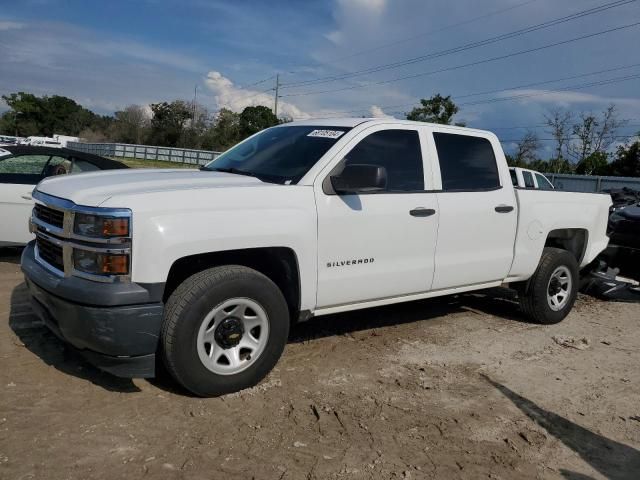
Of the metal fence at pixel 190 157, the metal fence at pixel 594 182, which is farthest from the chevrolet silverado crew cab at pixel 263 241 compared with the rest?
the metal fence at pixel 190 157

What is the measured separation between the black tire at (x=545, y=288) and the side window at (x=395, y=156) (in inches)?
76.7

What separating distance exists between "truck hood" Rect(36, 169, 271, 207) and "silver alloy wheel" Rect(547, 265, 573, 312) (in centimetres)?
356

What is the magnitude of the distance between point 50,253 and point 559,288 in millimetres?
4935

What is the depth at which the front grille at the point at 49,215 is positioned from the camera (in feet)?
11.9

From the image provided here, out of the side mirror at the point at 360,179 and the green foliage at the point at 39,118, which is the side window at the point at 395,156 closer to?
the side mirror at the point at 360,179

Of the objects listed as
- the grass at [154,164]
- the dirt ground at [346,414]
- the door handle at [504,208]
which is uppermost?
the grass at [154,164]

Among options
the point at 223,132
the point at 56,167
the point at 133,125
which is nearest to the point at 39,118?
the point at 133,125

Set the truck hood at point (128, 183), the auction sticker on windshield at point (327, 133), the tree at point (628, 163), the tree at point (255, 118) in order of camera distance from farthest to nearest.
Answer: the tree at point (255, 118) → the tree at point (628, 163) → the auction sticker on windshield at point (327, 133) → the truck hood at point (128, 183)

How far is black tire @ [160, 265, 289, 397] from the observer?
3.49 m

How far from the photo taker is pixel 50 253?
12.5ft

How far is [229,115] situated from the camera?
7019 centimetres

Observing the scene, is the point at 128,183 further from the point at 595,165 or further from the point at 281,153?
the point at 595,165

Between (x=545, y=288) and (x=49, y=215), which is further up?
(x=49, y=215)

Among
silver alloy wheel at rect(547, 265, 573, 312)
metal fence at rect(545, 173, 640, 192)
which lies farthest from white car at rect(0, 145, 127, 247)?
metal fence at rect(545, 173, 640, 192)
